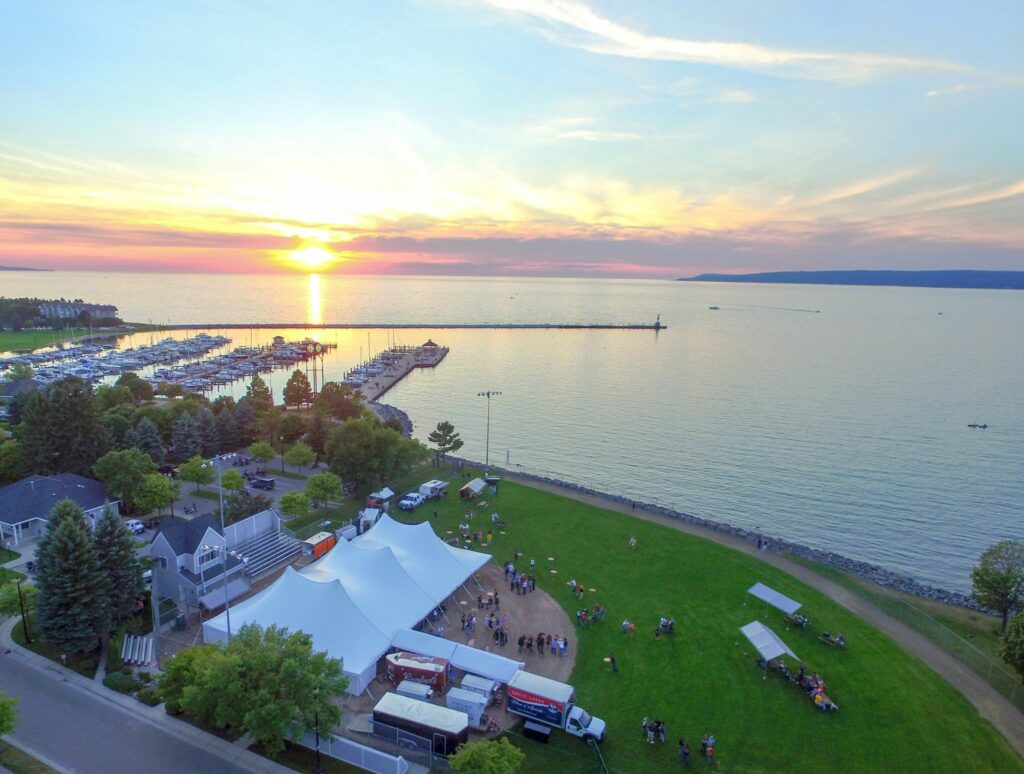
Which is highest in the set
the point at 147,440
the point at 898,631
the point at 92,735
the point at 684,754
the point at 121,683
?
the point at 147,440

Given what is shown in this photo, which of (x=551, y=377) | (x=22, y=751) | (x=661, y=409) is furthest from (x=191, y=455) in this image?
(x=551, y=377)

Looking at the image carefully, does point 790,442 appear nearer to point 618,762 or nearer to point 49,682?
point 618,762

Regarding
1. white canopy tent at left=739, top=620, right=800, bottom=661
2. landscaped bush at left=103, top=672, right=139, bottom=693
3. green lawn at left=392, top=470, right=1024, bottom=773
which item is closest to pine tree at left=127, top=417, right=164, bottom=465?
landscaped bush at left=103, top=672, right=139, bottom=693

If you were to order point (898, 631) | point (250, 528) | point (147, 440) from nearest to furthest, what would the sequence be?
point (898, 631) < point (250, 528) < point (147, 440)

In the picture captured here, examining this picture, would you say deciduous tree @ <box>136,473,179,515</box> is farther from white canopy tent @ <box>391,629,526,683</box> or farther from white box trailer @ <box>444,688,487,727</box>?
white box trailer @ <box>444,688,487,727</box>

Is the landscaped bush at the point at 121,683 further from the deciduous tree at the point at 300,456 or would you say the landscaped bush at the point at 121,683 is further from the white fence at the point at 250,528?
the deciduous tree at the point at 300,456

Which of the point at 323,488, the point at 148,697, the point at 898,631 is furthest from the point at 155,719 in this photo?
the point at 898,631

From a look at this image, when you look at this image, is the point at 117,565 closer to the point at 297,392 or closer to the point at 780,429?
the point at 297,392
